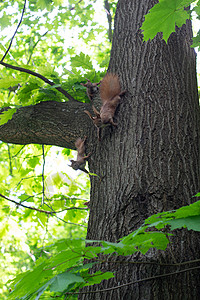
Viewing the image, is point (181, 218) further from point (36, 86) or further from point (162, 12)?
point (36, 86)

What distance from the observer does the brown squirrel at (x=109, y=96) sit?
2021 millimetres

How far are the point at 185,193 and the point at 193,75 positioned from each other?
42.4 inches

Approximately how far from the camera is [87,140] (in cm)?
222

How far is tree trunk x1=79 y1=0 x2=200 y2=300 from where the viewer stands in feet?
4.78

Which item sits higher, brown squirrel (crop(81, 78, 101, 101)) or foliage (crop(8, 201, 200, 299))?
brown squirrel (crop(81, 78, 101, 101))

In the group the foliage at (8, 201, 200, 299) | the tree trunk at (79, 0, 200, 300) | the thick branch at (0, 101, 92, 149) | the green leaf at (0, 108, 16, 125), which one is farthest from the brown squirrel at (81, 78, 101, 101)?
the foliage at (8, 201, 200, 299)

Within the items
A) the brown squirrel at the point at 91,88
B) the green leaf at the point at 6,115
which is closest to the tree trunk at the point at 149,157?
the brown squirrel at the point at 91,88

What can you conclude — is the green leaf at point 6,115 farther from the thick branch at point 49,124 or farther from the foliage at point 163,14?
the foliage at point 163,14

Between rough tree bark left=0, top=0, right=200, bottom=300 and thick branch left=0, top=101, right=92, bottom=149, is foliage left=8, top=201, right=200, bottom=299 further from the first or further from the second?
thick branch left=0, top=101, right=92, bottom=149

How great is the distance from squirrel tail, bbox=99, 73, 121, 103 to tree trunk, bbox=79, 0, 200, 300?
0.05 metres

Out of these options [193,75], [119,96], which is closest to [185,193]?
[119,96]

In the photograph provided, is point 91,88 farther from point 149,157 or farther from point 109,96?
point 149,157

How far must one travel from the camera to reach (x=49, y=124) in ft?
7.93

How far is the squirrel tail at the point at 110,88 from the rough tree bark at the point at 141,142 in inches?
2.4
